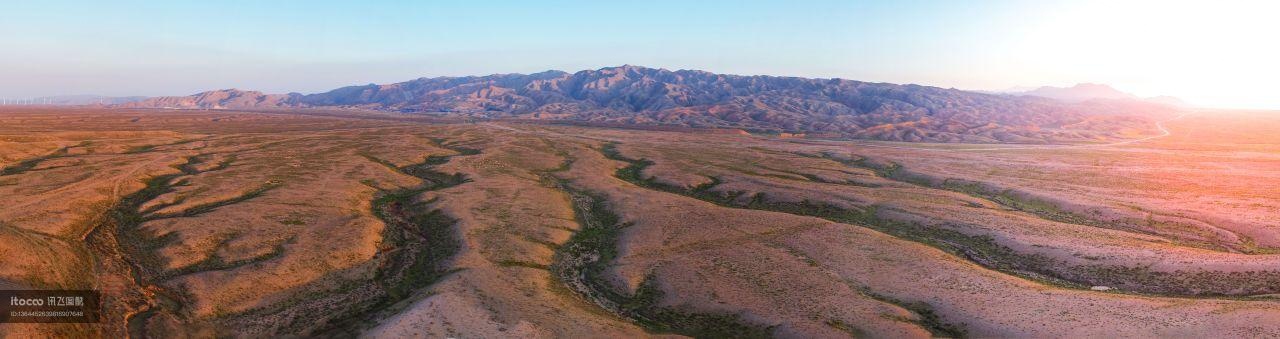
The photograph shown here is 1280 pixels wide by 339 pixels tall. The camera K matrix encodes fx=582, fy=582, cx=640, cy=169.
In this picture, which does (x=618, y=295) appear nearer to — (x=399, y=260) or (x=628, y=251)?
(x=628, y=251)

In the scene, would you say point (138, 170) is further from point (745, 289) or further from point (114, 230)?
point (745, 289)

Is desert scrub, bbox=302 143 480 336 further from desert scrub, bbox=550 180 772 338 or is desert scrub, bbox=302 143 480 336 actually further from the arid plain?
desert scrub, bbox=550 180 772 338

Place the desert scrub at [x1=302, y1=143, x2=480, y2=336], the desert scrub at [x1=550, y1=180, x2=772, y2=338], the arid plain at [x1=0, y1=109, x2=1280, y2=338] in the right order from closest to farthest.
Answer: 1. the arid plain at [x1=0, y1=109, x2=1280, y2=338]
2. the desert scrub at [x1=550, y1=180, x2=772, y2=338]
3. the desert scrub at [x1=302, y1=143, x2=480, y2=336]

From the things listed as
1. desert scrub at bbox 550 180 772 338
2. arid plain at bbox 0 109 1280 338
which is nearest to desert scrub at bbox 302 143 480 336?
arid plain at bbox 0 109 1280 338

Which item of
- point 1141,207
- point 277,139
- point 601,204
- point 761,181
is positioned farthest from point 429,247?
point 277,139

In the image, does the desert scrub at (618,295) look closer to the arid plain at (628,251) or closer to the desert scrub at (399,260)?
the arid plain at (628,251)

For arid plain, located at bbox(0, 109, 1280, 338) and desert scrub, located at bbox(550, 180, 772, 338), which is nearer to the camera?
arid plain, located at bbox(0, 109, 1280, 338)

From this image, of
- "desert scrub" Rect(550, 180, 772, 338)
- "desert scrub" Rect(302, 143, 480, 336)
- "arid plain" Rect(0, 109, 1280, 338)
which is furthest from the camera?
"desert scrub" Rect(302, 143, 480, 336)

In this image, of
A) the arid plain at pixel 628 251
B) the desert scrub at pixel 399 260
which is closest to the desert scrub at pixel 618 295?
the arid plain at pixel 628 251
